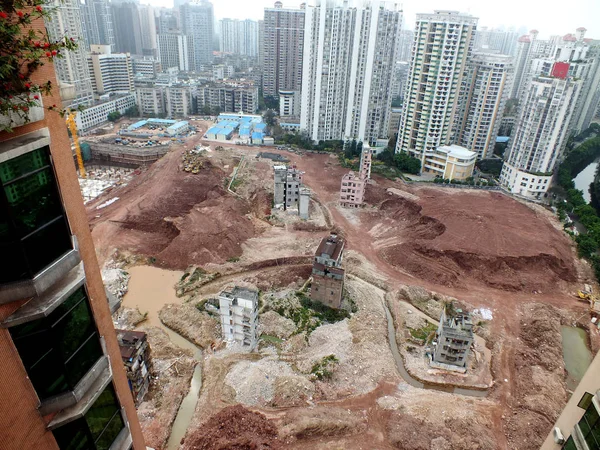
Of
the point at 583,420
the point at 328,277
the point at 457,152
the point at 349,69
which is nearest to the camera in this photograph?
the point at 583,420

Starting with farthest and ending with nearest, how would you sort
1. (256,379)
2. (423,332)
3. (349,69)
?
(349,69) < (423,332) < (256,379)

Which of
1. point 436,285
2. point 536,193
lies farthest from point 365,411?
point 536,193

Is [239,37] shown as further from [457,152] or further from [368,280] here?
[368,280]

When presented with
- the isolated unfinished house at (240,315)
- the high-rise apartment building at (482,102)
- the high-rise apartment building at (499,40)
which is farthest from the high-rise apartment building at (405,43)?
the isolated unfinished house at (240,315)

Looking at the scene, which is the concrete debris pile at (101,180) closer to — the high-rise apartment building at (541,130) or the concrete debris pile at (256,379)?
the concrete debris pile at (256,379)

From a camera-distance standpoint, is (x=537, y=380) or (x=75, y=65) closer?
(x=537, y=380)

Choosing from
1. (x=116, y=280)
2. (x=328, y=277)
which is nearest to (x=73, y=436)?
(x=328, y=277)

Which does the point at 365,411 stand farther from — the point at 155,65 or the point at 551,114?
the point at 155,65
